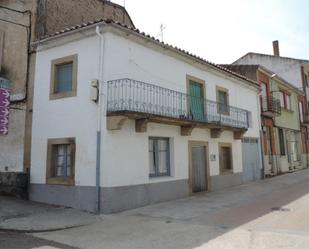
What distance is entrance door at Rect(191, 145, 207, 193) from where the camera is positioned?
13.1 meters

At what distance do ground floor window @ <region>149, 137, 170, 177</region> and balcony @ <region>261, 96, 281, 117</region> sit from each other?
9.94 meters

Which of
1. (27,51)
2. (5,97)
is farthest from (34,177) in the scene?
(27,51)

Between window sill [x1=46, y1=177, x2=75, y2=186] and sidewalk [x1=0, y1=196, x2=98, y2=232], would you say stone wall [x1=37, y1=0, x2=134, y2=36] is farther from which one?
sidewalk [x1=0, y1=196, x2=98, y2=232]

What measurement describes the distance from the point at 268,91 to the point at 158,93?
39.9 feet

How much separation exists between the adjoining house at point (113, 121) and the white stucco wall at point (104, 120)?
3 centimetres

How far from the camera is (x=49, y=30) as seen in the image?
12211 mm

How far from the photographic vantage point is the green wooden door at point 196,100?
13289 millimetres

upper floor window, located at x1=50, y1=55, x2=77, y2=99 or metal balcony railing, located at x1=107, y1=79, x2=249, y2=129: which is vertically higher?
upper floor window, located at x1=50, y1=55, x2=77, y2=99

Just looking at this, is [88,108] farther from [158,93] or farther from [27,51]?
[27,51]

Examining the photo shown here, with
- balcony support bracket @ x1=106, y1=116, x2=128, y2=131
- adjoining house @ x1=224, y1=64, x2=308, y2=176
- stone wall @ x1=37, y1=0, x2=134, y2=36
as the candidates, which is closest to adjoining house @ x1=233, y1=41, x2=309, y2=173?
adjoining house @ x1=224, y1=64, x2=308, y2=176

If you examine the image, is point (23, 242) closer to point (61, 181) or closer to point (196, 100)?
point (61, 181)

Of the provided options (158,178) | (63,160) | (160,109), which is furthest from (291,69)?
(63,160)

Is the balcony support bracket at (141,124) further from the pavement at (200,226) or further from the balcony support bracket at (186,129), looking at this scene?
the pavement at (200,226)

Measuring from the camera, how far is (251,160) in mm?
17734
